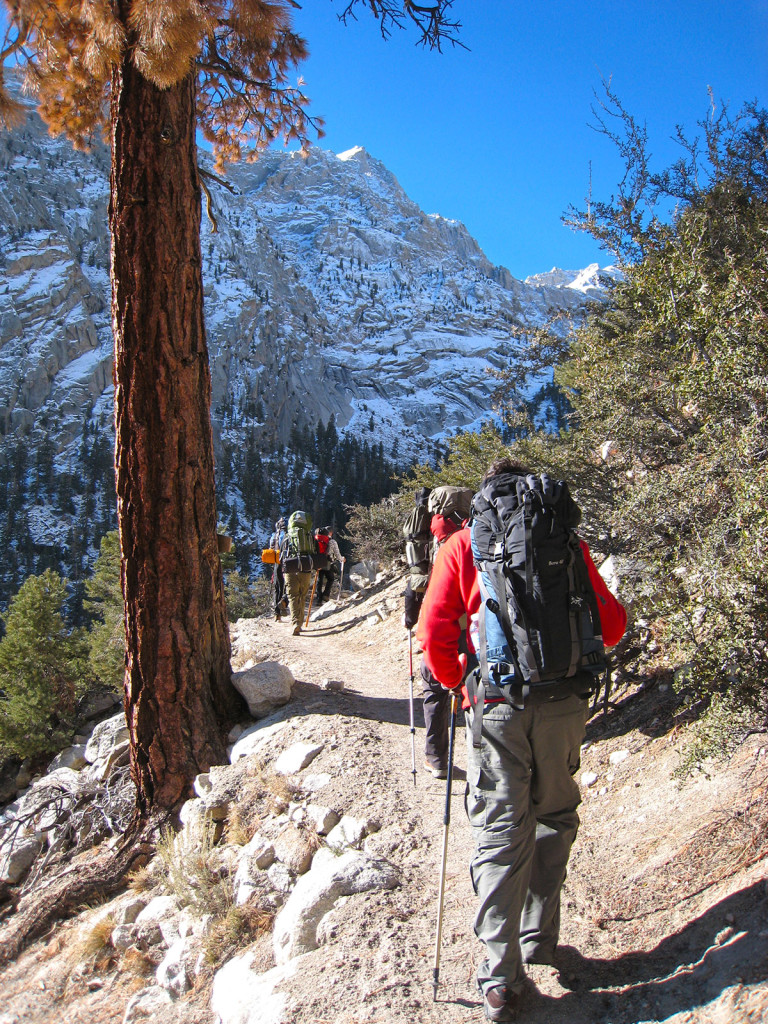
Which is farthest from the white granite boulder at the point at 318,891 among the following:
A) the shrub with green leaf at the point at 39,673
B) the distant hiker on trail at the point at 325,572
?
the shrub with green leaf at the point at 39,673

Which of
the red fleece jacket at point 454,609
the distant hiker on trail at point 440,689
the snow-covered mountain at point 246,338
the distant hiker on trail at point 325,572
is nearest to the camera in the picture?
the red fleece jacket at point 454,609

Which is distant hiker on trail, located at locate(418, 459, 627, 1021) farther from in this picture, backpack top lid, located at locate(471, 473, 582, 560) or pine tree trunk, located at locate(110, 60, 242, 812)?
pine tree trunk, located at locate(110, 60, 242, 812)

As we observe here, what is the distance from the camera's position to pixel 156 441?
165 inches

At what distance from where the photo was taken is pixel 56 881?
3941 mm

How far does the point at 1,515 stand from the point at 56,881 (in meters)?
82.7

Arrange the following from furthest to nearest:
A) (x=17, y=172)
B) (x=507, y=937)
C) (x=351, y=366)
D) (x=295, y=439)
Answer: (x=351, y=366)
(x=17, y=172)
(x=295, y=439)
(x=507, y=937)

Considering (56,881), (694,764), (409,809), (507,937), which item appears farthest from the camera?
(56,881)

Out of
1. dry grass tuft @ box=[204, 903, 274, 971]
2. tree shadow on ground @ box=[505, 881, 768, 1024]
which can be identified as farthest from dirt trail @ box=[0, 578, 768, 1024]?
dry grass tuft @ box=[204, 903, 274, 971]

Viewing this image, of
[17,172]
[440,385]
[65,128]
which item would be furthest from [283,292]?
[65,128]

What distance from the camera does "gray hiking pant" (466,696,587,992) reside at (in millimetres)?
2061

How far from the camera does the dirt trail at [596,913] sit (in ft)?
6.59

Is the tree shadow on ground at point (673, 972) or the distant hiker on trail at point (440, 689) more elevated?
the distant hiker on trail at point (440, 689)

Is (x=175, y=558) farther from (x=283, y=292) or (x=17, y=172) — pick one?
(x=283, y=292)

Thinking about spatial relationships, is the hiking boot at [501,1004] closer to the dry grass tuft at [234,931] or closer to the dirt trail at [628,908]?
the dirt trail at [628,908]
